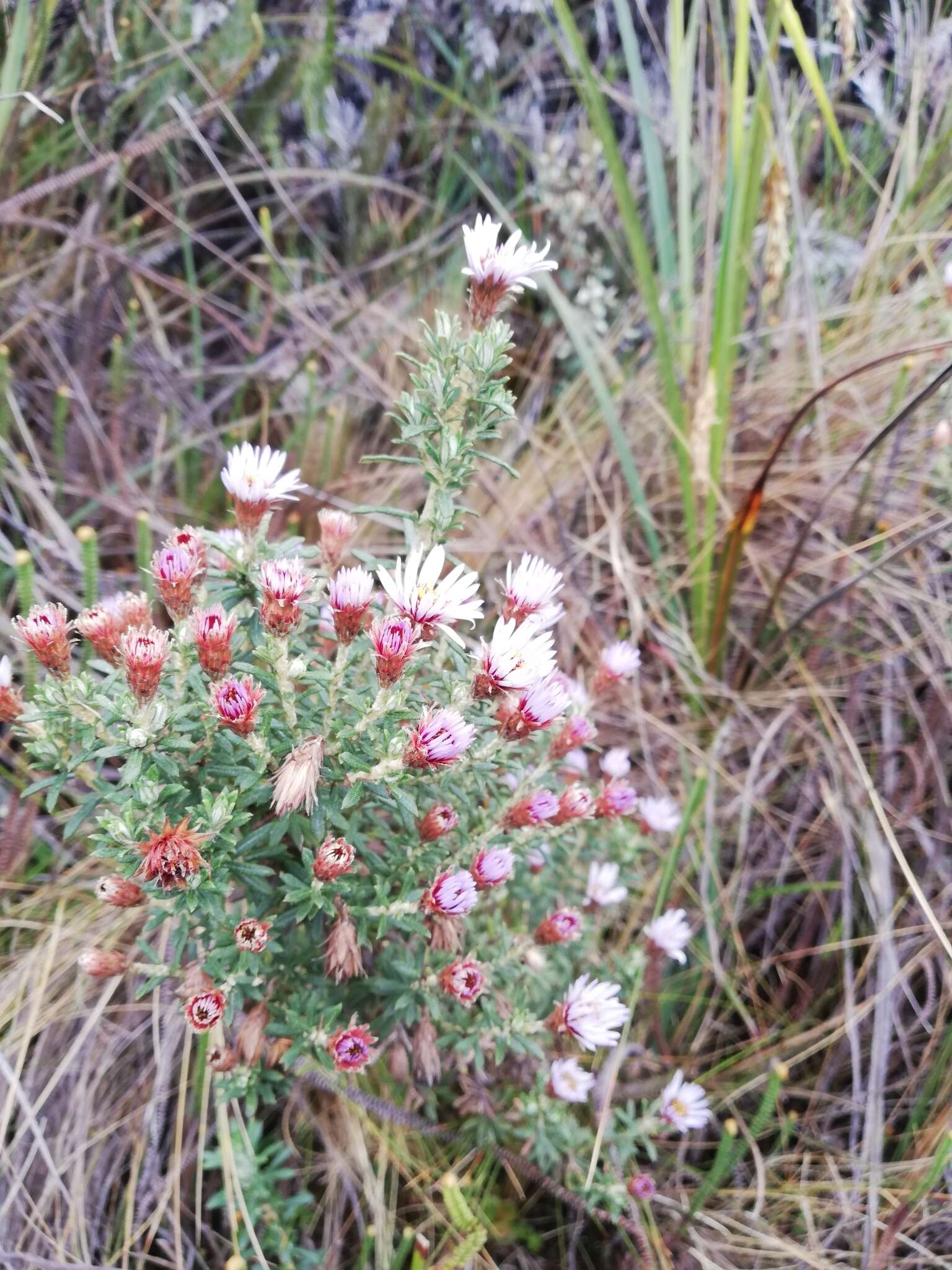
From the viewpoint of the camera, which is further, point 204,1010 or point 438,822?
point 438,822

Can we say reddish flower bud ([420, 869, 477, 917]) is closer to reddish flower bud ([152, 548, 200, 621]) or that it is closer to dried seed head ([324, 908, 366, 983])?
dried seed head ([324, 908, 366, 983])

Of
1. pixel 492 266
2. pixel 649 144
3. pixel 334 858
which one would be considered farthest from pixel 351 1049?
pixel 649 144

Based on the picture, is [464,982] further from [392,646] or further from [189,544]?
[189,544]

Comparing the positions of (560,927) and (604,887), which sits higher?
(560,927)

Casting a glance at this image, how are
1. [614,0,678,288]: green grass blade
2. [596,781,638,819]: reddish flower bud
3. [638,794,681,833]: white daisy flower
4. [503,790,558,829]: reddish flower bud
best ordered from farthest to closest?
[614,0,678,288]: green grass blade < [638,794,681,833]: white daisy flower < [596,781,638,819]: reddish flower bud < [503,790,558,829]: reddish flower bud

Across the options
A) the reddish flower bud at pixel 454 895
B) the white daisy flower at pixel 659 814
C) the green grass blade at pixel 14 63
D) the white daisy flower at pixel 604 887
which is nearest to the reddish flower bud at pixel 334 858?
the reddish flower bud at pixel 454 895

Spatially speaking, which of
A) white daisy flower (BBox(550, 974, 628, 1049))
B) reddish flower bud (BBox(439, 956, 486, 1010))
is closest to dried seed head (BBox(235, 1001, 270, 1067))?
reddish flower bud (BBox(439, 956, 486, 1010))

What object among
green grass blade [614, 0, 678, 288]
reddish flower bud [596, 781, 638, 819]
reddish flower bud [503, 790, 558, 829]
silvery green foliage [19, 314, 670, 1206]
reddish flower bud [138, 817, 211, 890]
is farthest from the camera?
green grass blade [614, 0, 678, 288]
